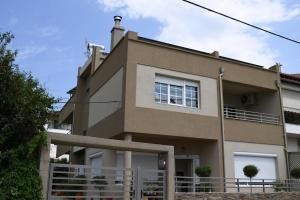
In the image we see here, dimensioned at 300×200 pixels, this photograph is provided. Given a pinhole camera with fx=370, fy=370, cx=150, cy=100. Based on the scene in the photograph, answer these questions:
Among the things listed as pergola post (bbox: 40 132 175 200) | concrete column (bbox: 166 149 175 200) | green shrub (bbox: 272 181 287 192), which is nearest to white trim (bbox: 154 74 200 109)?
green shrub (bbox: 272 181 287 192)

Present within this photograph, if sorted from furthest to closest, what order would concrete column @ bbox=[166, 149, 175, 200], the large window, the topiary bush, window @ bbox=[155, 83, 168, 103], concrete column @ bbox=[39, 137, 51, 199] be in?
the topiary bush < the large window < window @ bbox=[155, 83, 168, 103] < concrete column @ bbox=[166, 149, 175, 200] < concrete column @ bbox=[39, 137, 51, 199]

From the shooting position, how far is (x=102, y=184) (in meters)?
11.1

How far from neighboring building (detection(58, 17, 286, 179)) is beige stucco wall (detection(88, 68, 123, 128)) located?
5 cm

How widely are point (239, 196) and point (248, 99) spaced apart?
30.8 ft

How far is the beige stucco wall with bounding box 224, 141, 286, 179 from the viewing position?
742 inches

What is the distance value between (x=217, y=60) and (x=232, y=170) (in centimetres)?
596

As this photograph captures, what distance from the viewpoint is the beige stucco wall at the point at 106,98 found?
727 inches

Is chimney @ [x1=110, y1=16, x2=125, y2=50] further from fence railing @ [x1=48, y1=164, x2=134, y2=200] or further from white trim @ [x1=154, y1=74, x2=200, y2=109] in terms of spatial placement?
fence railing @ [x1=48, y1=164, x2=134, y2=200]

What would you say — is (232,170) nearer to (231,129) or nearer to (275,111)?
(231,129)

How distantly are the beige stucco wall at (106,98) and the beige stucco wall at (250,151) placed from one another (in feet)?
20.3

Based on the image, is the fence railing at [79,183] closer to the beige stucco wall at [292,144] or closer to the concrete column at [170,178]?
the concrete column at [170,178]

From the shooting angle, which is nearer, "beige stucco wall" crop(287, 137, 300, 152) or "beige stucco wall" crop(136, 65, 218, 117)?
"beige stucco wall" crop(136, 65, 218, 117)

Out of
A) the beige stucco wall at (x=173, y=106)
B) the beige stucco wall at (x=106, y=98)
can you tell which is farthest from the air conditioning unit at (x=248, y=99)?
the beige stucco wall at (x=106, y=98)

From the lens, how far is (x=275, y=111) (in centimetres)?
2239
